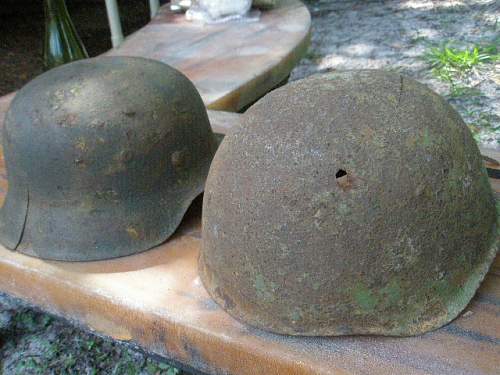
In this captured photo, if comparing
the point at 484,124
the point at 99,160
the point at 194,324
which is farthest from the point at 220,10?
the point at 194,324

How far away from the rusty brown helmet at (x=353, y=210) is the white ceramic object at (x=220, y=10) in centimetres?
216

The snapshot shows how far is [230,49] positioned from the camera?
9.04 feet

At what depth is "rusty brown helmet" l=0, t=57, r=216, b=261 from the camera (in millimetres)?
1361

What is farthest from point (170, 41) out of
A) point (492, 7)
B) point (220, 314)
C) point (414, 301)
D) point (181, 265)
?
point (492, 7)

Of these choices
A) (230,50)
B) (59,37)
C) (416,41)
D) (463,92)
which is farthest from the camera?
(416,41)

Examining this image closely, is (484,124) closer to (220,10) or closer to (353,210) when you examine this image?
(220,10)

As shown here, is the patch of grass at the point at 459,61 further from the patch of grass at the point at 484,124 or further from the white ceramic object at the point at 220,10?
the white ceramic object at the point at 220,10

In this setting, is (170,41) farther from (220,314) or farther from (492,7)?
(492,7)

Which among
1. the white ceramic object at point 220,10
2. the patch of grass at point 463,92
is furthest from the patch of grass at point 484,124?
the white ceramic object at point 220,10

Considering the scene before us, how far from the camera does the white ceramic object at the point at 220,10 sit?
3.12 m

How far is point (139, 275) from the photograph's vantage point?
1.33 m

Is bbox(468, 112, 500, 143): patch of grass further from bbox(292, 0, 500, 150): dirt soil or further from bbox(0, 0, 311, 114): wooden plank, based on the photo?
bbox(0, 0, 311, 114): wooden plank

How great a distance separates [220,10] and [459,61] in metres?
1.45

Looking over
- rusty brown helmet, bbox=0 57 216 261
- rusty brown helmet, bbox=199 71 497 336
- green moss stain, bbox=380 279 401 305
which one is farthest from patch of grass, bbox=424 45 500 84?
green moss stain, bbox=380 279 401 305
